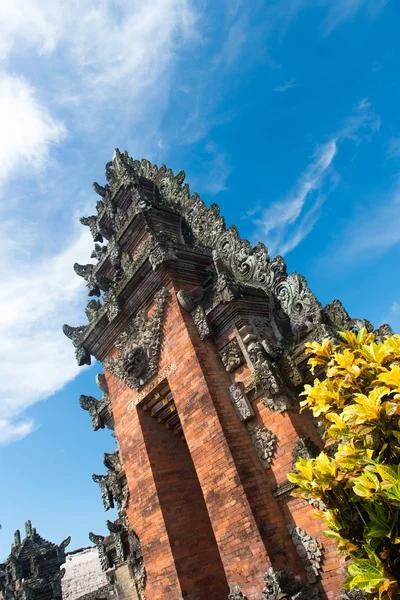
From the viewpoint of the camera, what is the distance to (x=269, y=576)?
17.7 ft

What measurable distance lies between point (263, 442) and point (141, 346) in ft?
11.2

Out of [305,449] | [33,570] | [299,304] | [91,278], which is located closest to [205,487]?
[305,449]

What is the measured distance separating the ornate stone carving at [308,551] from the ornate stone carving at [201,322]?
11.4 feet

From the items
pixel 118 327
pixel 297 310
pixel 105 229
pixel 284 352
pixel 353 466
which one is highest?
pixel 105 229

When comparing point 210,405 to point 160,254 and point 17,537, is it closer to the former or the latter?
Answer: point 160,254

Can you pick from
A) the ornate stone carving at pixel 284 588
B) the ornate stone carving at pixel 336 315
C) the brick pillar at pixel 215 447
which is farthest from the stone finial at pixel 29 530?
the ornate stone carving at pixel 336 315

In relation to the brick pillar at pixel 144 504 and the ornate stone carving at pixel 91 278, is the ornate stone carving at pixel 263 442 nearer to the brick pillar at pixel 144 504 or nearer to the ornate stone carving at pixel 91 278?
the brick pillar at pixel 144 504

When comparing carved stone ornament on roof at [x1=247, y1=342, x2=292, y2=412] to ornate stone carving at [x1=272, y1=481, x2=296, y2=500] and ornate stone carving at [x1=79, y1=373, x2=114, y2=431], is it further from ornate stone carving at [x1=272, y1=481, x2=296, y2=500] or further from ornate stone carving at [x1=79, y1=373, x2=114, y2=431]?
ornate stone carving at [x1=79, y1=373, x2=114, y2=431]

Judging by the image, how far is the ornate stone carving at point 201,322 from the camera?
7508mm

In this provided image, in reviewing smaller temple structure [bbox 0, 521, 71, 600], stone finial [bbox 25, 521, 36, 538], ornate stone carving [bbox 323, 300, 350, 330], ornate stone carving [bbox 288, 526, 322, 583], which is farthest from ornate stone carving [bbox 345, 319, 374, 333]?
stone finial [bbox 25, 521, 36, 538]

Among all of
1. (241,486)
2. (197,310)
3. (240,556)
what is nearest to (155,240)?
(197,310)

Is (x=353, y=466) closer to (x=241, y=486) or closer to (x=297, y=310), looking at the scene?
(x=241, y=486)

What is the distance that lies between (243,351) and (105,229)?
26.2 feet

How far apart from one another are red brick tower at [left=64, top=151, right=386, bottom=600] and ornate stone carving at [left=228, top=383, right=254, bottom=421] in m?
0.02
